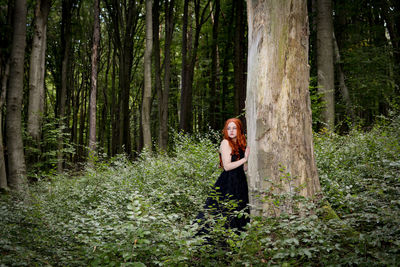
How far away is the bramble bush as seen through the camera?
270 cm

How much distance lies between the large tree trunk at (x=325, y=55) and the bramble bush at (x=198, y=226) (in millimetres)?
2027

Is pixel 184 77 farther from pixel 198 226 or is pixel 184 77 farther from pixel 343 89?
pixel 198 226

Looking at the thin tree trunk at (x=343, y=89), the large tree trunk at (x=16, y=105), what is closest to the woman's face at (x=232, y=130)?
the large tree trunk at (x=16, y=105)

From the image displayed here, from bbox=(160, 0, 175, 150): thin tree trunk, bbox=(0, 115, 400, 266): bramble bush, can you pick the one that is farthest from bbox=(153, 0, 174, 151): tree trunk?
bbox=(0, 115, 400, 266): bramble bush

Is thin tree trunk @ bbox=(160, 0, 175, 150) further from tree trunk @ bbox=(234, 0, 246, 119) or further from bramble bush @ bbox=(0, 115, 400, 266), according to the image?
bramble bush @ bbox=(0, 115, 400, 266)

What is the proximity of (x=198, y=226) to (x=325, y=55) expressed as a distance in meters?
8.55

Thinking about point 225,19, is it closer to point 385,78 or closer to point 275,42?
point 385,78

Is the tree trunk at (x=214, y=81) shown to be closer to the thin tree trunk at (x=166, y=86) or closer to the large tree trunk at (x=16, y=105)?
the thin tree trunk at (x=166, y=86)

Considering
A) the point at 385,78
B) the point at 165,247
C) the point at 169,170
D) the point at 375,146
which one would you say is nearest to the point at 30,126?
the point at 169,170

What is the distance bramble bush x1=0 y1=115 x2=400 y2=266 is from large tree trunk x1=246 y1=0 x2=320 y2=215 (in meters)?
0.26

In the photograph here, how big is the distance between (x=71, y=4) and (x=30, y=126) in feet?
25.9

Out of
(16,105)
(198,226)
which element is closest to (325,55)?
(198,226)

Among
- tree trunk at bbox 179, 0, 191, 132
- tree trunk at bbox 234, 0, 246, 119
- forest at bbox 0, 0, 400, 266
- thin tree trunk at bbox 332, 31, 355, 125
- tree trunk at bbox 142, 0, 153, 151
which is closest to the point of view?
forest at bbox 0, 0, 400, 266

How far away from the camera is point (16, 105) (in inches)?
328
